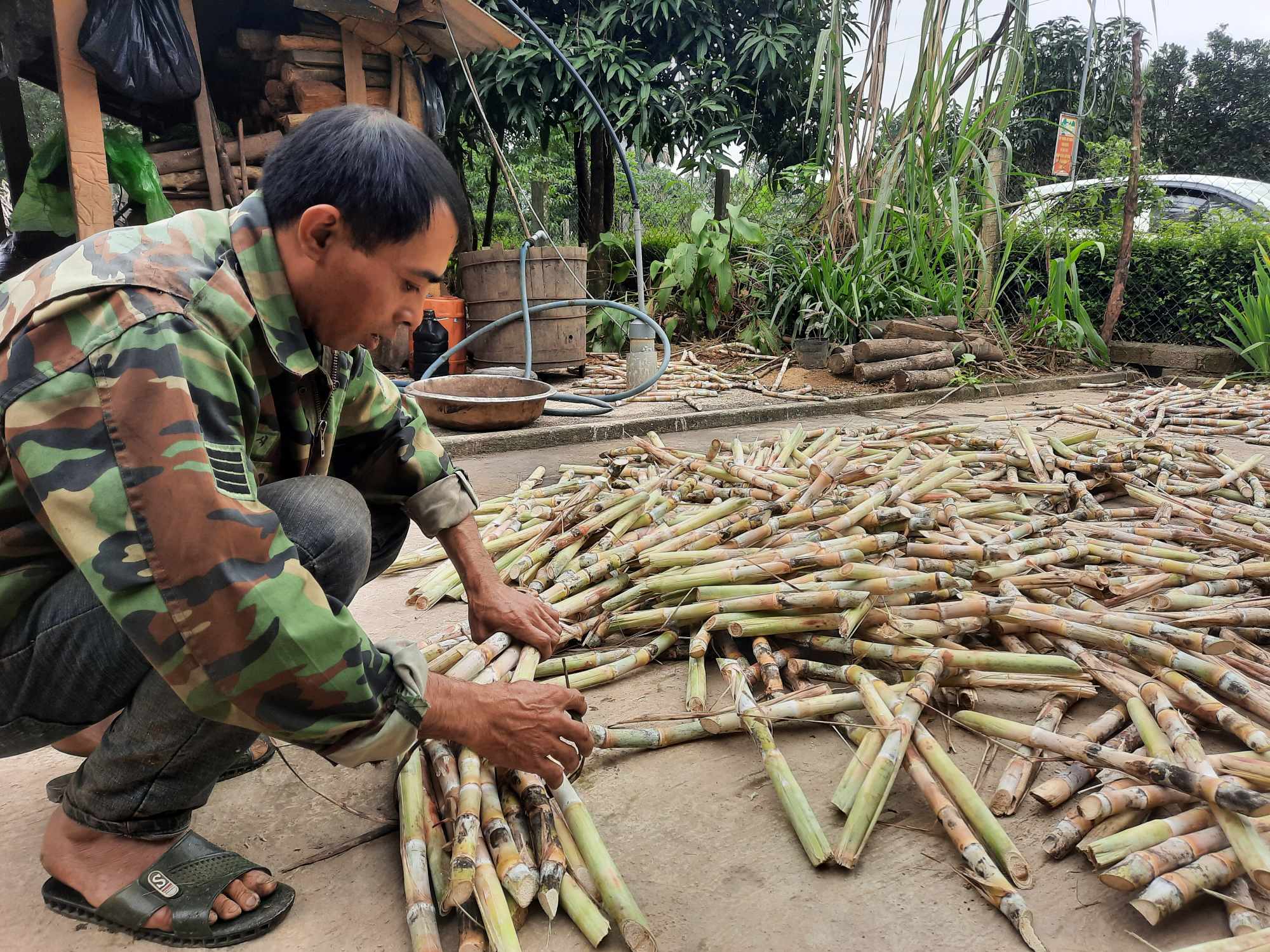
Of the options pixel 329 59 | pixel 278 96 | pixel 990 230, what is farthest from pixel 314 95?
pixel 990 230

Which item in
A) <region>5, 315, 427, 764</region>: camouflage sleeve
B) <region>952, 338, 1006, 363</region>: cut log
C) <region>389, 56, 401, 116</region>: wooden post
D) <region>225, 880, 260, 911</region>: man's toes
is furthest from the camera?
<region>952, 338, 1006, 363</region>: cut log

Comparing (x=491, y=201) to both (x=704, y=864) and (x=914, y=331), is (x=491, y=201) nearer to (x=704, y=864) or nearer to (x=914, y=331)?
(x=914, y=331)

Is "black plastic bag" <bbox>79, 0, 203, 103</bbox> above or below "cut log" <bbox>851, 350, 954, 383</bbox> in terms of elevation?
above

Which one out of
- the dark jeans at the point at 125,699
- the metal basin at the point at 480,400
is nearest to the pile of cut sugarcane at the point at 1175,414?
the metal basin at the point at 480,400

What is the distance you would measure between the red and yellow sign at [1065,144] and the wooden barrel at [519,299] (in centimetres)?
391

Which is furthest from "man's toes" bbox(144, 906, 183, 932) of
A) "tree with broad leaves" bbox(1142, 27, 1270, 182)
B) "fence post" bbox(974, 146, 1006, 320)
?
"tree with broad leaves" bbox(1142, 27, 1270, 182)

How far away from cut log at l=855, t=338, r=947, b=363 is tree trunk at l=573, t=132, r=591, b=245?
4362mm

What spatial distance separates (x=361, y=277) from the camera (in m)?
1.17

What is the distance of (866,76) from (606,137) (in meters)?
3.38

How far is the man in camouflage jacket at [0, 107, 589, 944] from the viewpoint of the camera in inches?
38.8

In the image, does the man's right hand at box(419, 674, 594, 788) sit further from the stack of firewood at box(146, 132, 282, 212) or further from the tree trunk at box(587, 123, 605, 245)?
the tree trunk at box(587, 123, 605, 245)

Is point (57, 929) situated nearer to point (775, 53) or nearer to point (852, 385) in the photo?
point (852, 385)

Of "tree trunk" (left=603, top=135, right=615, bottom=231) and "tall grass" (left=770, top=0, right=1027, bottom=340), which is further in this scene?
"tree trunk" (left=603, top=135, right=615, bottom=231)

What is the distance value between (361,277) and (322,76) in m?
4.99
